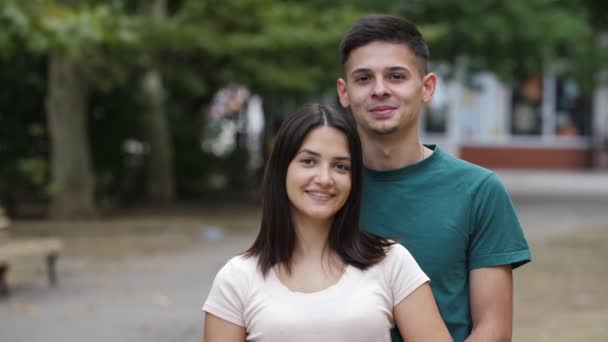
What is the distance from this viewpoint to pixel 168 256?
40.9ft

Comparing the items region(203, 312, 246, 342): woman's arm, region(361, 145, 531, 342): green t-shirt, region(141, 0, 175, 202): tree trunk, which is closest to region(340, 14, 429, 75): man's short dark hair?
region(361, 145, 531, 342): green t-shirt

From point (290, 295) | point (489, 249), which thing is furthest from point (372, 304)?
point (489, 249)

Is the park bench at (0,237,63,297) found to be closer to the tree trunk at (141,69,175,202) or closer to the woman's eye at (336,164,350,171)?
the woman's eye at (336,164,350,171)

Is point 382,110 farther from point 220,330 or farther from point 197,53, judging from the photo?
point 197,53

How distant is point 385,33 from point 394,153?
1.15 feet

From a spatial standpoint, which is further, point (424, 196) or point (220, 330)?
point (424, 196)

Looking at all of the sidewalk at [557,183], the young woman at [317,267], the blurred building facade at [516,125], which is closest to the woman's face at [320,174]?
the young woman at [317,267]

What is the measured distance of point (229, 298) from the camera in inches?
99.2

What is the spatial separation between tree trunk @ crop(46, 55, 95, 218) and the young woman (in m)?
14.5

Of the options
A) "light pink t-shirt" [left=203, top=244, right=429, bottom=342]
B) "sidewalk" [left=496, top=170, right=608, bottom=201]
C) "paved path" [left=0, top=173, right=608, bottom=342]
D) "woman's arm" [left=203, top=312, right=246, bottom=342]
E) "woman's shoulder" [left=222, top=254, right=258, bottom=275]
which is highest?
"woman's shoulder" [left=222, top=254, right=258, bottom=275]

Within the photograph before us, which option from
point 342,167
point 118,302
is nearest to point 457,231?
point 342,167

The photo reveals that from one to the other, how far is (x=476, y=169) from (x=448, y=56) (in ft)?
52.0

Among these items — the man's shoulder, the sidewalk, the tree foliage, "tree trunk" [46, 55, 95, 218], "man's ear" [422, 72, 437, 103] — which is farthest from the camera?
the sidewalk

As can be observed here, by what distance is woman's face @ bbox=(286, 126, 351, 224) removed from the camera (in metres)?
2.59
